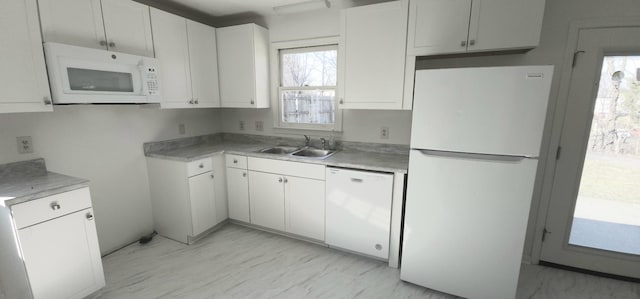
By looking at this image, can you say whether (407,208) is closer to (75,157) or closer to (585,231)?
(585,231)

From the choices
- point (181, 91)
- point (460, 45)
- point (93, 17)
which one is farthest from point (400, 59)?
point (93, 17)

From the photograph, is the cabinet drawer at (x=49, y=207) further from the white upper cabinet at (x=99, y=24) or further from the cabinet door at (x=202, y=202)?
the white upper cabinet at (x=99, y=24)

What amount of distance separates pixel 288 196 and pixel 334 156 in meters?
0.60

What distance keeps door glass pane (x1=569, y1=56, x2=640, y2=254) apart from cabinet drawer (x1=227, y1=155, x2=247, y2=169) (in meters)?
2.98

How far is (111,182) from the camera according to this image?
245 centimetres

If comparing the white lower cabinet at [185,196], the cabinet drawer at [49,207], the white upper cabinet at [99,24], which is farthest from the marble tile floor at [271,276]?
the white upper cabinet at [99,24]

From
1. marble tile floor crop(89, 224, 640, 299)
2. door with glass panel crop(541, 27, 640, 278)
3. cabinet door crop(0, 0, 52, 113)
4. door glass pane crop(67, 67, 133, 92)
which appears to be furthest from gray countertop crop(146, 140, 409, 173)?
door with glass panel crop(541, 27, 640, 278)

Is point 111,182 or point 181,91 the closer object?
point 111,182

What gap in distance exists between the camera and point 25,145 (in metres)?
1.91

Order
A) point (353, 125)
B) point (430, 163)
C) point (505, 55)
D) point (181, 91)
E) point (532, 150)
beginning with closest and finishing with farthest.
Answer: point (532, 150) → point (430, 163) → point (505, 55) → point (181, 91) → point (353, 125)

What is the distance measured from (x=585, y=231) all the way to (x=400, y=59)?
6.98 ft

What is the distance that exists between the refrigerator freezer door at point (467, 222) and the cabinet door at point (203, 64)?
2.21 meters

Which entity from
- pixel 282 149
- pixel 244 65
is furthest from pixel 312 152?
pixel 244 65

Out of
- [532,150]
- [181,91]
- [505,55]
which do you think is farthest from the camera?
[181,91]
